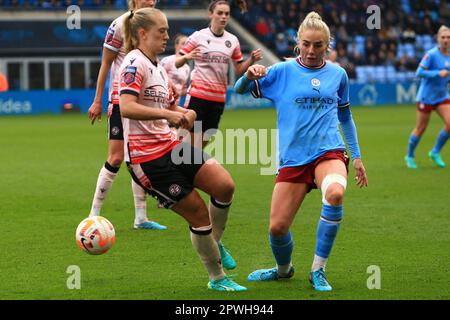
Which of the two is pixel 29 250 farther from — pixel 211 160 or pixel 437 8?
pixel 437 8

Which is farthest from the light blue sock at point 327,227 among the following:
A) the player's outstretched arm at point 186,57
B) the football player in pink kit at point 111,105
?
the player's outstretched arm at point 186,57

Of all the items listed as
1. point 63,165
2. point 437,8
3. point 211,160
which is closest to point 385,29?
point 437,8

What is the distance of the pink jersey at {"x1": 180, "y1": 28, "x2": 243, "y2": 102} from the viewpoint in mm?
11445

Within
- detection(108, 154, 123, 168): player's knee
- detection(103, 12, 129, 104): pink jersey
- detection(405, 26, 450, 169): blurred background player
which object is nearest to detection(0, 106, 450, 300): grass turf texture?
detection(108, 154, 123, 168): player's knee

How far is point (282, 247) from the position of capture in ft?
23.2

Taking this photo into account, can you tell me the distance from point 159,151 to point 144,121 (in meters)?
0.24

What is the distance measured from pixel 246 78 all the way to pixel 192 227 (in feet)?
4.07

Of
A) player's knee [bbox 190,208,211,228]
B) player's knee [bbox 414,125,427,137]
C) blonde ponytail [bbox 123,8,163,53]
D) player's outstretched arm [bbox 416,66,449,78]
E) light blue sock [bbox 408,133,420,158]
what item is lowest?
light blue sock [bbox 408,133,420,158]

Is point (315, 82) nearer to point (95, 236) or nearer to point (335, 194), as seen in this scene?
point (335, 194)

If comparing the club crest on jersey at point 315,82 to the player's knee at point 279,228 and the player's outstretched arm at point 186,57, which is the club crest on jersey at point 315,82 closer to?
the player's knee at point 279,228

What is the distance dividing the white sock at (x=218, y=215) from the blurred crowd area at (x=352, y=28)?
32195 mm

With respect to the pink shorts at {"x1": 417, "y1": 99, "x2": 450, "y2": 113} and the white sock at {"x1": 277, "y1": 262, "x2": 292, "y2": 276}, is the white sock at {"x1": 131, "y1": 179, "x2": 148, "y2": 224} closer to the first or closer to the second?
the white sock at {"x1": 277, "y1": 262, "x2": 292, "y2": 276}

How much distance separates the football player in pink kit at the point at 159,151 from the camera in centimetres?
654

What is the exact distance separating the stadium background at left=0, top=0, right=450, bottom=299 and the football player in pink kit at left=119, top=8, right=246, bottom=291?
0.49 meters
